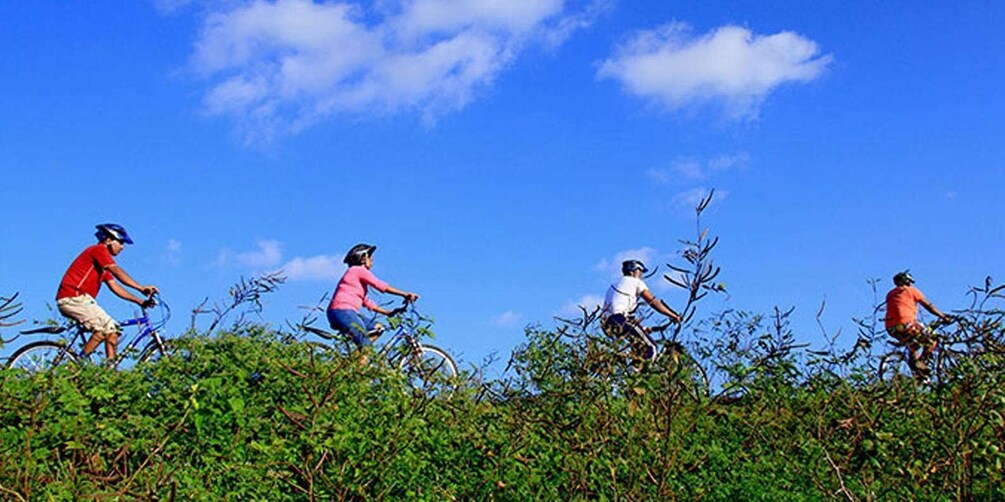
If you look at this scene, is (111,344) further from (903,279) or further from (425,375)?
(903,279)

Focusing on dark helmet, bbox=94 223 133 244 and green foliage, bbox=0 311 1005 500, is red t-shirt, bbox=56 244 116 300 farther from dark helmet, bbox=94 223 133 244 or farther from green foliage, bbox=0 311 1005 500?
green foliage, bbox=0 311 1005 500

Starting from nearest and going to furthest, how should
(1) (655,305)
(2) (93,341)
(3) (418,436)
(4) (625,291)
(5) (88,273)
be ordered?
(3) (418,436) < (1) (655,305) < (2) (93,341) < (5) (88,273) < (4) (625,291)

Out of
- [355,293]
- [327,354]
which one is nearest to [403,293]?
[355,293]

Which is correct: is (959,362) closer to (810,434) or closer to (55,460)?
(810,434)

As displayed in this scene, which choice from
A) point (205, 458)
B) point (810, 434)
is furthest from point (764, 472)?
point (205, 458)

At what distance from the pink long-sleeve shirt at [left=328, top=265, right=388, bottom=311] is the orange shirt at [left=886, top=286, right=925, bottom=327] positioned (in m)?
7.19

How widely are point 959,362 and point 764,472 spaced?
2.86 m

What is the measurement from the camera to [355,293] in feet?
45.2

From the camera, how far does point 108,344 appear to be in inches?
504

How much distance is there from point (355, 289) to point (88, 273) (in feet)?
10.5

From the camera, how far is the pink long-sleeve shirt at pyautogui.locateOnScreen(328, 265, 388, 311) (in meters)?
13.6

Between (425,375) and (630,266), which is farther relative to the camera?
(630,266)

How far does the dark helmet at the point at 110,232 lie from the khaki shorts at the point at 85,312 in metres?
0.84

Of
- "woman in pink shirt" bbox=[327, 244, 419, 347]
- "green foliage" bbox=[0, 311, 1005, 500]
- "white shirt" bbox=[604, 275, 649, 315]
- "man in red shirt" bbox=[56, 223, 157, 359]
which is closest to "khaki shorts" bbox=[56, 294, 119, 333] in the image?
"man in red shirt" bbox=[56, 223, 157, 359]
